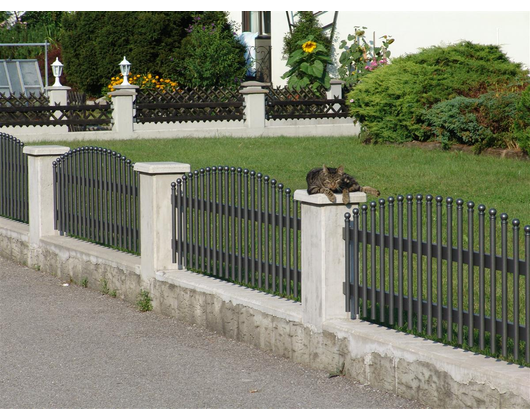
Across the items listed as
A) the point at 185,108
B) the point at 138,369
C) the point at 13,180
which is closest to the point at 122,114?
the point at 185,108

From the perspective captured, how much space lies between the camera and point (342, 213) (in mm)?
6434

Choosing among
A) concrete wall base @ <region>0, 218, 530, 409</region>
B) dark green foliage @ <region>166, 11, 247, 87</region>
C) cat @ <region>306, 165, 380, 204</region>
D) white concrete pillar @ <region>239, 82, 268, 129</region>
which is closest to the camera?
concrete wall base @ <region>0, 218, 530, 409</region>

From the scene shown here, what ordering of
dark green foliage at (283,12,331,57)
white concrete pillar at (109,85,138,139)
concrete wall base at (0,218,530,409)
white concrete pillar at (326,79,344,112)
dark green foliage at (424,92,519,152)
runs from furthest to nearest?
1. dark green foliage at (283,12,331,57)
2. white concrete pillar at (326,79,344,112)
3. white concrete pillar at (109,85,138,139)
4. dark green foliage at (424,92,519,152)
5. concrete wall base at (0,218,530,409)

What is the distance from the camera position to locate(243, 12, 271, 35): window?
3778 cm

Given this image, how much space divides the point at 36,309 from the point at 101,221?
135 centimetres

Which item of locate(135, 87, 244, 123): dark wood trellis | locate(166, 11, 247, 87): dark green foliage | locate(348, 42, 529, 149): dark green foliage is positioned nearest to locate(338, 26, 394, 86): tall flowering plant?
locate(135, 87, 244, 123): dark wood trellis

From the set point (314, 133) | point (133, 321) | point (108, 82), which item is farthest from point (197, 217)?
point (108, 82)

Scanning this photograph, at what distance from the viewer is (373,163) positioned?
16.9 m

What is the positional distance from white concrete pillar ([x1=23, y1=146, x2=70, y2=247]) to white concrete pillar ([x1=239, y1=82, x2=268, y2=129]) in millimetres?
14877

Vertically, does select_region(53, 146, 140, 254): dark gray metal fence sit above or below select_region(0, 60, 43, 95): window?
below

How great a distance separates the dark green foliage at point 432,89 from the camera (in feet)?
60.3

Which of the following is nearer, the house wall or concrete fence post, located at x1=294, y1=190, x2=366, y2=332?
concrete fence post, located at x1=294, y1=190, x2=366, y2=332

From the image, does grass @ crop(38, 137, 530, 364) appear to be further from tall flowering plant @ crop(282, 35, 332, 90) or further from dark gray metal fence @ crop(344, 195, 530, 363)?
tall flowering plant @ crop(282, 35, 332, 90)

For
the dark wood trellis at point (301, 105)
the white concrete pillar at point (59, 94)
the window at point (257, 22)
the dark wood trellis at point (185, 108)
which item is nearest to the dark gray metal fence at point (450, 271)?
the dark wood trellis at point (185, 108)
